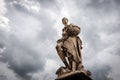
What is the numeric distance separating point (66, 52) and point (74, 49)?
0.31m

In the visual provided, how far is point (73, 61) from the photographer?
886 centimetres

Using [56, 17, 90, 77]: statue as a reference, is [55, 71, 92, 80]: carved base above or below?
below

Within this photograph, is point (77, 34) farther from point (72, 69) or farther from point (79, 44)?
point (72, 69)

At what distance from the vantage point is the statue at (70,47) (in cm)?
891

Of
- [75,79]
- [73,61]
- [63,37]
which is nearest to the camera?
[75,79]

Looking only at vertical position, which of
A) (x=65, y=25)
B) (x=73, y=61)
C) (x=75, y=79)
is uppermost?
(x=65, y=25)

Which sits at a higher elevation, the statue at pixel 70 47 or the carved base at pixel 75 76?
the statue at pixel 70 47

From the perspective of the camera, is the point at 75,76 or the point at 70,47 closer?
the point at 75,76

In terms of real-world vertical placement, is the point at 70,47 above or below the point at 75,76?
above

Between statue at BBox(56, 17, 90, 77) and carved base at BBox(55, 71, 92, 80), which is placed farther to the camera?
statue at BBox(56, 17, 90, 77)

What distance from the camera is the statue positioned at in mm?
8906

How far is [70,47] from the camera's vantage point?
913cm

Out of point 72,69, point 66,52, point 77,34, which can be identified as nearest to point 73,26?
point 77,34

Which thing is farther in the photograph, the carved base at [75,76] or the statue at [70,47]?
the statue at [70,47]
